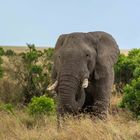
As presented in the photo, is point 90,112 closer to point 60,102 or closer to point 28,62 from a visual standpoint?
point 60,102

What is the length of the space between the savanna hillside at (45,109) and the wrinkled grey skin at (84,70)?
18.9 inches

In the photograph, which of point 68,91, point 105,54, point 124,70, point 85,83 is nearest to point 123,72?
point 124,70

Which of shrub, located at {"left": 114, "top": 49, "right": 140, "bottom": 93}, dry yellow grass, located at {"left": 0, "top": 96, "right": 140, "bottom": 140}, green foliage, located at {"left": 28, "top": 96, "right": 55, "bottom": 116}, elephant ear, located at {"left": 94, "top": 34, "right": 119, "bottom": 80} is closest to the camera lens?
dry yellow grass, located at {"left": 0, "top": 96, "right": 140, "bottom": 140}

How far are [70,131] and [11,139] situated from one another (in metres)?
1.27

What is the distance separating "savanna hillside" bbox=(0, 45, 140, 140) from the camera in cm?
973

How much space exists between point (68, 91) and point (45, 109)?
14.5 feet

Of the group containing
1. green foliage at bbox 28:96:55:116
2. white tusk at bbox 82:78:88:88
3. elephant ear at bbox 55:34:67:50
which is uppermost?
elephant ear at bbox 55:34:67:50

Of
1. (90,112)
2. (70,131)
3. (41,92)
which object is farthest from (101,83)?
(41,92)

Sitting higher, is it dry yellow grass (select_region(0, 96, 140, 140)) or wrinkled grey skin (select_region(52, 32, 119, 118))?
wrinkled grey skin (select_region(52, 32, 119, 118))

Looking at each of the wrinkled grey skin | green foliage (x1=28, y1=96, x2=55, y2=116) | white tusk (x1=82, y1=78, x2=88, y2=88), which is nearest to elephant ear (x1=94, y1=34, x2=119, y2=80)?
the wrinkled grey skin

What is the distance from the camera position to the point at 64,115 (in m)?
12.1

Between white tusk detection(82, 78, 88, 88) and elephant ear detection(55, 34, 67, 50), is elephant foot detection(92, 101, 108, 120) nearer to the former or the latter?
white tusk detection(82, 78, 88, 88)

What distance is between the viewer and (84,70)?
40.3 feet

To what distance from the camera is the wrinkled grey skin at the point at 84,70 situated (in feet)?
39.6
